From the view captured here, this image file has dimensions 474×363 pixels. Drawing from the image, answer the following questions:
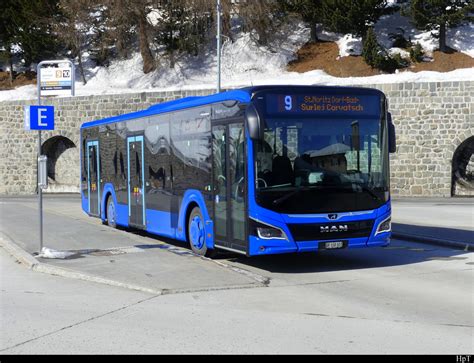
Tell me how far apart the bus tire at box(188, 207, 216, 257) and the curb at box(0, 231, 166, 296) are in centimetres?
248

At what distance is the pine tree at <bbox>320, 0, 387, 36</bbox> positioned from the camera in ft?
135

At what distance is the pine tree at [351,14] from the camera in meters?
41.1

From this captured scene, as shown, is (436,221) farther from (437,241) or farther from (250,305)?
(250,305)

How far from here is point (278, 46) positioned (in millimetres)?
46500

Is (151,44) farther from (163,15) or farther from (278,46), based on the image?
(278,46)

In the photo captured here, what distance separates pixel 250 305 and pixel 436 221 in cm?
1169

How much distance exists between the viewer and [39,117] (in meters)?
13.1

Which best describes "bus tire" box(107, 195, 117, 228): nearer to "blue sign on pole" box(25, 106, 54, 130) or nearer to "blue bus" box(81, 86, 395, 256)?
"blue sign on pole" box(25, 106, 54, 130)

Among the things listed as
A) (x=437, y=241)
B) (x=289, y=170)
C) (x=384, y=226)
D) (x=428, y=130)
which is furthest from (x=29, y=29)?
(x=384, y=226)

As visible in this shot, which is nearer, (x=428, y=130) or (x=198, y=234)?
(x=198, y=234)

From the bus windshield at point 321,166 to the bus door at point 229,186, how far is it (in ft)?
1.49

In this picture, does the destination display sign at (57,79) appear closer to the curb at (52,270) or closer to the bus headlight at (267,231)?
the curb at (52,270)

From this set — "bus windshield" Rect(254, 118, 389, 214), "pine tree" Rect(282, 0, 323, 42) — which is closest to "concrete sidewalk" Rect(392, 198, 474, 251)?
"bus windshield" Rect(254, 118, 389, 214)

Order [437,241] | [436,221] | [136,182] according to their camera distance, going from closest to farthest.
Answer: [437,241], [136,182], [436,221]
